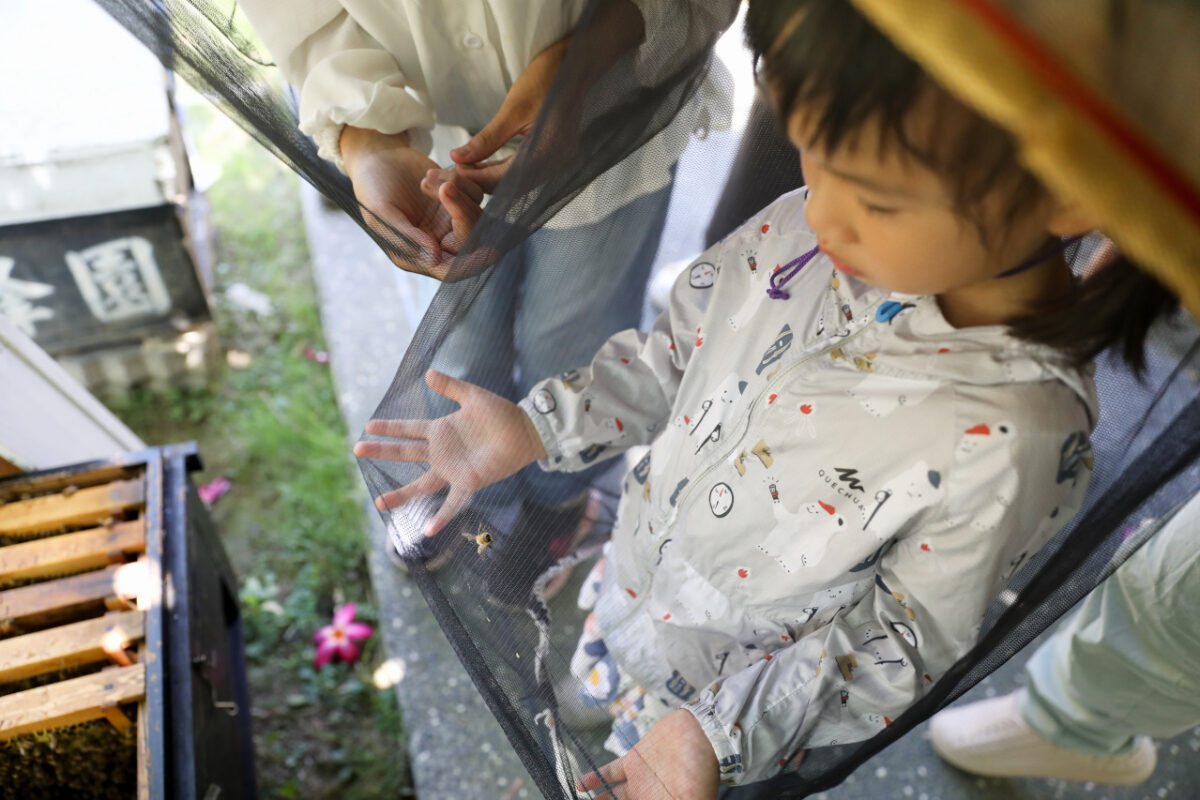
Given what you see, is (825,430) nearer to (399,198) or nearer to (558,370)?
(558,370)

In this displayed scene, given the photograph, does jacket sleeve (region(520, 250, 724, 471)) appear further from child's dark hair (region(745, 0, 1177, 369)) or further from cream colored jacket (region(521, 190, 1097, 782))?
child's dark hair (region(745, 0, 1177, 369))

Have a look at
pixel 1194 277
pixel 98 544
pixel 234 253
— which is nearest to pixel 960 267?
pixel 1194 277

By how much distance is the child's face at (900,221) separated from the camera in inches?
22.1

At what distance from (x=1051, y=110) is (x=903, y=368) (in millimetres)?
456

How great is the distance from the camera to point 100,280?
2.11 meters

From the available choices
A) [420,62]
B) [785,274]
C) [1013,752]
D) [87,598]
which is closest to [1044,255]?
[785,274]

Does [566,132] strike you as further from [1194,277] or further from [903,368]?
[1194,277]

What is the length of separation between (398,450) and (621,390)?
1.04ft

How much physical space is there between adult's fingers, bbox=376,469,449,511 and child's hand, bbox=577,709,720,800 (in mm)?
356

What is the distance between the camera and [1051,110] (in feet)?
1.12

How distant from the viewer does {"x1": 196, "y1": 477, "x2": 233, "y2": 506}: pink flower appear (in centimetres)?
225

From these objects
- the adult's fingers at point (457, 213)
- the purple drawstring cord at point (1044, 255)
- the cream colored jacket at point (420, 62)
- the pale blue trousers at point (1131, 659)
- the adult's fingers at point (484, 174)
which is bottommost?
the pale blue trousers at point (1131, 659)

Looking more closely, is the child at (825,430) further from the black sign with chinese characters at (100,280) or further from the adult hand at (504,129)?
the black sign with chinese characters at (100,280)

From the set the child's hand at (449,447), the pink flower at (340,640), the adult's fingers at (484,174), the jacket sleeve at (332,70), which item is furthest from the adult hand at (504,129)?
the pink flower at (340,640)
